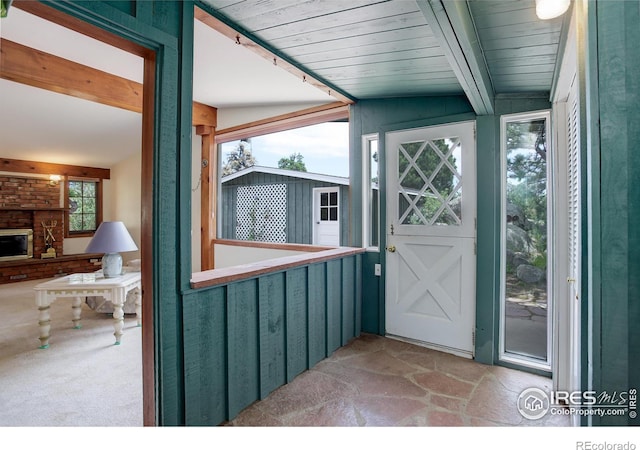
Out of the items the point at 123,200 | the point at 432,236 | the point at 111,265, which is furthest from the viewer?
the point at 123,200

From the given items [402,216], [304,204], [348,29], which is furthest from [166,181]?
[304,204]

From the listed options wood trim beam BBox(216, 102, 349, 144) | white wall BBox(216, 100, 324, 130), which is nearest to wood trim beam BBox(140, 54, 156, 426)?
wood trim beam BBox(216, 102, 349, 144)

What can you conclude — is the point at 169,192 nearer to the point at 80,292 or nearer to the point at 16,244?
the point at 80,292

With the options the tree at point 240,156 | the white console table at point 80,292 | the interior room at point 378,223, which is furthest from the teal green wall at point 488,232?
the tree at point 240,156

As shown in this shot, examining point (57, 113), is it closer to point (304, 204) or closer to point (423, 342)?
point (304, 204)

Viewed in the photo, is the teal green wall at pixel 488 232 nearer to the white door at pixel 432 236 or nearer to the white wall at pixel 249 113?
the white door at pixel 432 236

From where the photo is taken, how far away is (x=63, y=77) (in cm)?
320

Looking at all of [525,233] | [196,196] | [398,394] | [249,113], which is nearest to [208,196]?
[196,196]

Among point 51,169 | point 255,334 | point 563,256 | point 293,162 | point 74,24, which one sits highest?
point 293,162

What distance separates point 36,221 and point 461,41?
26.1ft

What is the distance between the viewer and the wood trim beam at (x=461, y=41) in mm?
1317

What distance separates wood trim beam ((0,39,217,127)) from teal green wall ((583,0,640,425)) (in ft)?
13.1

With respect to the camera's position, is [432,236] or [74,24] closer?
[74,24]
